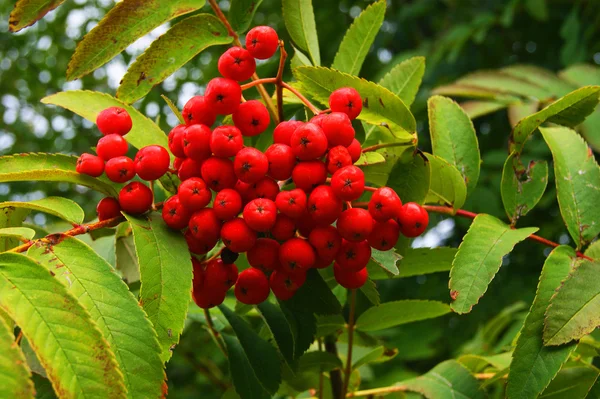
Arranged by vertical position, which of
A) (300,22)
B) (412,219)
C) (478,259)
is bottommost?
(478,259)

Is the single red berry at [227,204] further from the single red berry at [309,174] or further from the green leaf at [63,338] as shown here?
the green leaf at [63,338]

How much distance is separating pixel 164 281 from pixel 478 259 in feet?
1.81

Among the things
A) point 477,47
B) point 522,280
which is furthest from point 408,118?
point 477,47

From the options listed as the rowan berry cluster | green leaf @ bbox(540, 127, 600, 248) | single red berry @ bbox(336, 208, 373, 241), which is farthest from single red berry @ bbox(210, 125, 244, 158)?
green leaf @ bbox(540, 127, 600, 248)

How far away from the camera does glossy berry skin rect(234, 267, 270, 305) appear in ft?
3.83

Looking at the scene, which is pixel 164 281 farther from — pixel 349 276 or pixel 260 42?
pixel 260 42

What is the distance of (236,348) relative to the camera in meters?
1.44

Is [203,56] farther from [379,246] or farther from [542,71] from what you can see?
[379,246]

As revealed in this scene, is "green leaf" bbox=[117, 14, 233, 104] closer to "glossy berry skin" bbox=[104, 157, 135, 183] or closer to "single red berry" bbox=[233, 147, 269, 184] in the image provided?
"glossy berry skin" bbox=[104, 157, 135, 183]

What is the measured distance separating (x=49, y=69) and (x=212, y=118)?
206 inches

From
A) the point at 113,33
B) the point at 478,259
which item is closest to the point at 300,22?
the point at 113,33

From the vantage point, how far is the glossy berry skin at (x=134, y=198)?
112cm

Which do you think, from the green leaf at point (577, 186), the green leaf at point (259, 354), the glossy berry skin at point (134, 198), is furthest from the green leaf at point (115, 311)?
the green leaf at point (577, 186)

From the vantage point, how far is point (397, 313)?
5.33 ft
